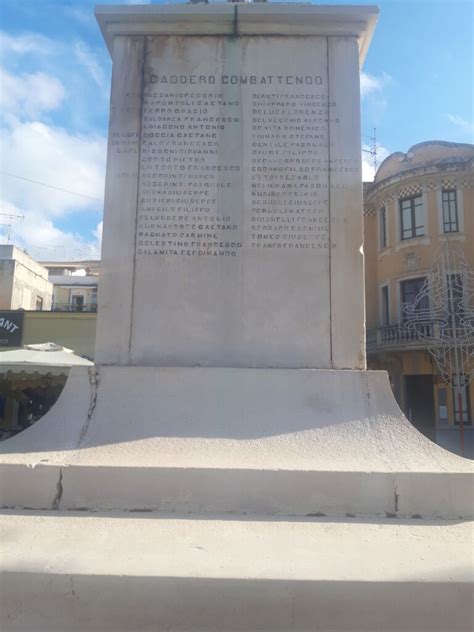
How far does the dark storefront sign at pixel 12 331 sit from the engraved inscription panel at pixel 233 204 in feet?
62.5

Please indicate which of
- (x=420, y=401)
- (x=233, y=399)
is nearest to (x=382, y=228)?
(x=420, y=401)

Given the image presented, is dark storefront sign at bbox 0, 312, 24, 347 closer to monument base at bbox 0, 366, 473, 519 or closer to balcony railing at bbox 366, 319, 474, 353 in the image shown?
balcony railing at bbox 366, 319, 474, 353

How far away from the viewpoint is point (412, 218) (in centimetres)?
2498

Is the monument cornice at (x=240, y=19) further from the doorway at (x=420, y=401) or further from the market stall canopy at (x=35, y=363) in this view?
the doorway at (x=420, y=401)

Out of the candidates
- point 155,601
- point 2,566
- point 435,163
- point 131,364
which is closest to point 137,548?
point 155,601

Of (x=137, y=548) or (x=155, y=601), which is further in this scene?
(x=137, y=548)

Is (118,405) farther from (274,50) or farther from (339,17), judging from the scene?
(339,17)

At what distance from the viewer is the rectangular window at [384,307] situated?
2559 cm

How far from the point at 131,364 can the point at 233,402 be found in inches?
31.5

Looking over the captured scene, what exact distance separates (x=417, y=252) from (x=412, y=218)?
1817 mm

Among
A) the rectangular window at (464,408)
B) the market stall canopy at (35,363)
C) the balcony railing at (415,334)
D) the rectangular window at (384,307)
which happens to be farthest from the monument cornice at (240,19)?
the rectangular window at (384,307)

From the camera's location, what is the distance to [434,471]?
291cm

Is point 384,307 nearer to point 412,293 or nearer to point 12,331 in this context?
point 412,293

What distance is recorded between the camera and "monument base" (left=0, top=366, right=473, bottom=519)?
288 cm
